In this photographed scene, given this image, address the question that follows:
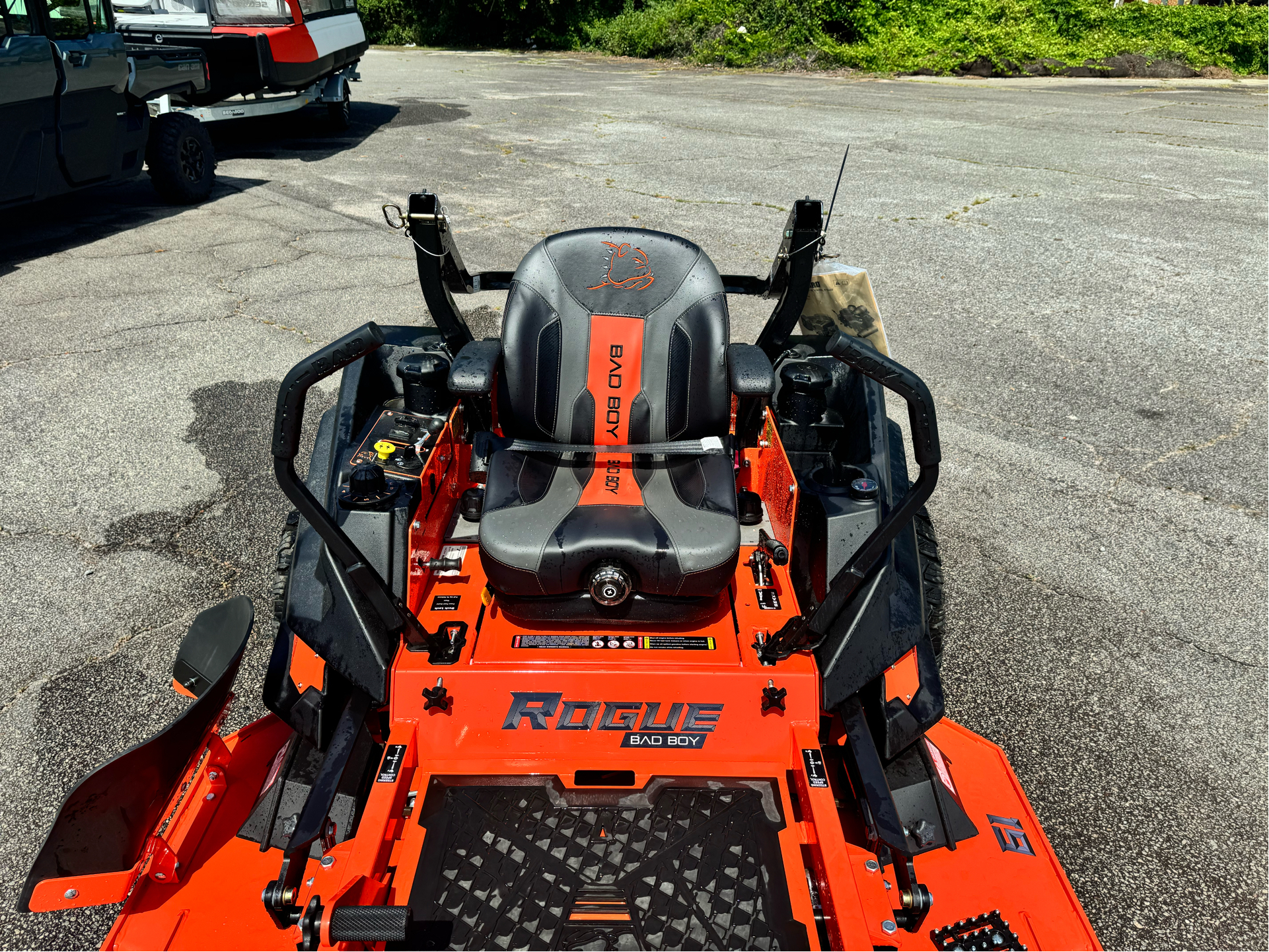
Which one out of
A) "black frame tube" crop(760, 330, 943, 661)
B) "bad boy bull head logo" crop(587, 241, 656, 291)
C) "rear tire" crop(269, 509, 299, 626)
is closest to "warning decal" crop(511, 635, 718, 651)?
"black frame tube" crop(760, 330, 943, 661)

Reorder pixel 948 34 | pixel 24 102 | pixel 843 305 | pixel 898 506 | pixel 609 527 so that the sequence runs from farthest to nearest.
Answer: pixel 948 34 < pixel 24 102 < pixel 843 305 < pixel 609 527 < pixel 898 506

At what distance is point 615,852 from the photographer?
2174mm

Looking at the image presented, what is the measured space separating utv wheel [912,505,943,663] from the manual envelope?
2.99ft

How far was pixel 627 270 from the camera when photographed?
2.93 m

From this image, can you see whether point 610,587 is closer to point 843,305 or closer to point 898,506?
point 898,506

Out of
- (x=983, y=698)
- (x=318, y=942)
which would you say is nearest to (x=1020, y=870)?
(x=983, y=698)

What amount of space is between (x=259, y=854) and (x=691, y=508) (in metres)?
1.47

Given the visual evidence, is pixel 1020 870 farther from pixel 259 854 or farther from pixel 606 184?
pixel 606 184

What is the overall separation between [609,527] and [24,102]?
7.02m

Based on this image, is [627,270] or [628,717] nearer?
[628,717]

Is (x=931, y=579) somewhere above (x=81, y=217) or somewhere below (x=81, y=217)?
above

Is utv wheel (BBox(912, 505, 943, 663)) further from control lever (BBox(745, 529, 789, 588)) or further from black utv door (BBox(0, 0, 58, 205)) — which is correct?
black utv door (BBox(0, 0, 58, 205))

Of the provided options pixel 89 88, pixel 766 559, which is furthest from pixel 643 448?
pixel 89 88

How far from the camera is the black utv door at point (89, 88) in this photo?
23.6 ft
